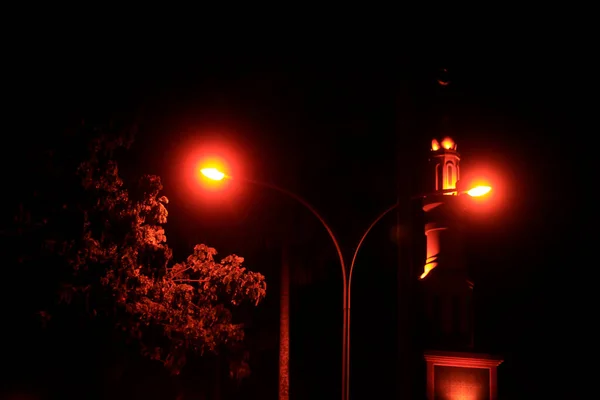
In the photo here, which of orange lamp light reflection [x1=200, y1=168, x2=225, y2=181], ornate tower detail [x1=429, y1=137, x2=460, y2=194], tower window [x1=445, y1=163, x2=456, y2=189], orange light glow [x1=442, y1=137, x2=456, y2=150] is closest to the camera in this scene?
orange lamp light reflection [x1=200, y1=168, x2=225, y2=181]

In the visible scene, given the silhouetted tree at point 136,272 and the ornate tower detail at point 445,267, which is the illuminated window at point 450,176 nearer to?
the ornate tower detail at point 445,267

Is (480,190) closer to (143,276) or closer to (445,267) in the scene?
(143,276)

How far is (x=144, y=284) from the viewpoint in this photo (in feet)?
43.5

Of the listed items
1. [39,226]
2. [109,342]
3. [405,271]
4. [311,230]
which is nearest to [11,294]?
[39,226]

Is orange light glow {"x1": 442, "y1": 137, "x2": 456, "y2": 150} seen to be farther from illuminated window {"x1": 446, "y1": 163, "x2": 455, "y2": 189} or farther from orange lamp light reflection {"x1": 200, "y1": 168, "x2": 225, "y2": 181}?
orange lamp light reflection {"x1": 200, "y1": 168, "x2": 225, "y2": 181}

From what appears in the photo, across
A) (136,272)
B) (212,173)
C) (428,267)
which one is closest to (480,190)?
(212,173)

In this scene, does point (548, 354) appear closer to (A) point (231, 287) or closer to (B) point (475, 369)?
(B) point (475, 369)

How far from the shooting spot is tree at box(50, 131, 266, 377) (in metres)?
12.4

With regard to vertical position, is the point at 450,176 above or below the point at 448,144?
below

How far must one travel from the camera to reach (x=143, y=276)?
13273mm

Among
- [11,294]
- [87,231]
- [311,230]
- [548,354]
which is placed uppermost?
[311,230]

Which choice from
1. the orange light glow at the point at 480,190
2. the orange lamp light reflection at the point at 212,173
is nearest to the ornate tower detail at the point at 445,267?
the orange light glow at the point at 480,190

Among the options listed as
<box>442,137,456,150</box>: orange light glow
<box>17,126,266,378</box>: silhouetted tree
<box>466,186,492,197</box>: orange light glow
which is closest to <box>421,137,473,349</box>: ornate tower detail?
<box>442,137,456,150</box>: orange light glow

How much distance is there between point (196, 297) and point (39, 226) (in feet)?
13.3
